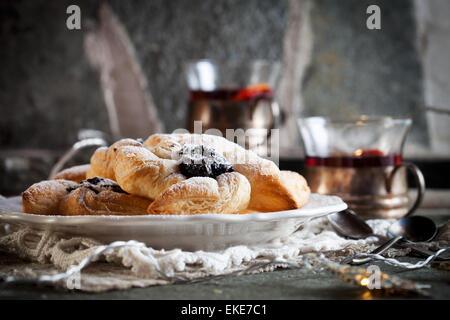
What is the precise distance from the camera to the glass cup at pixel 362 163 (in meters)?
1.07

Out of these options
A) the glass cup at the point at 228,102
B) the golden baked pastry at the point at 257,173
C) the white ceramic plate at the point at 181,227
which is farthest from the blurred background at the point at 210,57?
the white ceramic plate at the point at 181,227

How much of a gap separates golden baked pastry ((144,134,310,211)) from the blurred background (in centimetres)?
116

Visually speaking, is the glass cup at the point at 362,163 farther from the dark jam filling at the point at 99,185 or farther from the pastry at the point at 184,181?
the dark jam filling at the point at 99,185

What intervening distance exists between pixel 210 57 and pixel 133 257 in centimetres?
161

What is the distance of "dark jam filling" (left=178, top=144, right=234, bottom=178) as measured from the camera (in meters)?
0.82

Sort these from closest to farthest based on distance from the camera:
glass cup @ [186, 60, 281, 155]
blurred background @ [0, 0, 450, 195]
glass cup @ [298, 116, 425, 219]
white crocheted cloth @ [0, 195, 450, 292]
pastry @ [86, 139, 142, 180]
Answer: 1. white crocheted cloth @ [0, 195, 450, 292]
2. pastry @ [86, 139, 142, 180]
3. glass cup @ [298, 116, 425, 219]
4. glass cup @ [186, 60, 281, 155]
5. blurred background @ [0, 0, 450, 195]

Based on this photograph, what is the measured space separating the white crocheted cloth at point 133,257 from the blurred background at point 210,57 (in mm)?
1253

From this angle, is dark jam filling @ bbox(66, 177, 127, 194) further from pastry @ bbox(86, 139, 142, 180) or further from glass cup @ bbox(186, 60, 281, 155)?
glass cup @ bbox(186, 60, 281, 155)

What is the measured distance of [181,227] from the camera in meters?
0.72

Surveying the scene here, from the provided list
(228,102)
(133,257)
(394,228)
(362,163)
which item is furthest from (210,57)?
(133,257)

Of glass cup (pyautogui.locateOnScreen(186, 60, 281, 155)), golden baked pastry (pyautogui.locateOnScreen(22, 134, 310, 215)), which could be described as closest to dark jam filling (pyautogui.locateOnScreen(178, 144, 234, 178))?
golden baked pastry (pyautogui.locateOnScreen(22, 134, 310, 215))

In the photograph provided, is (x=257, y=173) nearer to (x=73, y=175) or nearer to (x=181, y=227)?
(x=181, y=227)
